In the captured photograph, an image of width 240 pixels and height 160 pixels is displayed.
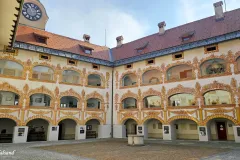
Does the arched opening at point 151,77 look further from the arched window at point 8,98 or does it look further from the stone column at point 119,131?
the arched window at point 8,98

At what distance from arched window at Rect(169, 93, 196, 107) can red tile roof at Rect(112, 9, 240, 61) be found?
253 inches

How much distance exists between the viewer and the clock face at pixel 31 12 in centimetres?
2763

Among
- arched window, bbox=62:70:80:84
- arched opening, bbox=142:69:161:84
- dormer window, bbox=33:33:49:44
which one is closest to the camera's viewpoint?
dormer window, bbox=33:33:49:44

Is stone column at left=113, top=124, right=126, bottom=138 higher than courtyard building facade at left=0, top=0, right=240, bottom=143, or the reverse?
courtyard building facade at left=0, top=0, right=240, bottom=143

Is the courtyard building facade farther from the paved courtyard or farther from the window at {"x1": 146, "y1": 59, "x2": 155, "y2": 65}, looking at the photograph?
the paved courtyard

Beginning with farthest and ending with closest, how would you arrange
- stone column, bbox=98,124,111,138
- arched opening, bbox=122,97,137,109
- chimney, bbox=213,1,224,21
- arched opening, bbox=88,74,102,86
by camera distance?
1. arched opening, bbox=122,97,137,109
2. arched opening, bbox=88,74,102,86
3. stone column, bbox=98,124,111,138
4. chimney, bbox=213,1,224,21

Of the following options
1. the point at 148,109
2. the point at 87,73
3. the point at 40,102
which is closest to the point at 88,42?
the point at 87,73

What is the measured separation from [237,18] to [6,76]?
85.4 ft

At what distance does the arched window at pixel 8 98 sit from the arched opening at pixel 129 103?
13537 millimetres

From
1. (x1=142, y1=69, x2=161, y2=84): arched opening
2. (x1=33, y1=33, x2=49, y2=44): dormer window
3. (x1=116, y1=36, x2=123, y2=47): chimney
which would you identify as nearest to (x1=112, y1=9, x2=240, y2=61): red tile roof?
(x1=116, y1=36, x2=123, y2=47): chimney

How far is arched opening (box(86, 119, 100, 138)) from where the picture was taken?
2744 cm

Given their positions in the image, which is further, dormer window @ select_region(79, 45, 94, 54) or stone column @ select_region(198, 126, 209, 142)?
dormer window @ select_region(79, 45, 94, 54)

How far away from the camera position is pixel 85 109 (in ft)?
84.4

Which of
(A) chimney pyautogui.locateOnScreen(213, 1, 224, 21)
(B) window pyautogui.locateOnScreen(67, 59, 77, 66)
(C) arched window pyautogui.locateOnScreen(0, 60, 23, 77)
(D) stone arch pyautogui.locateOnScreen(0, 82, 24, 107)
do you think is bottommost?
(D) stone arch pyautogui.locateOnScreen(0, 82, 24, 107)
